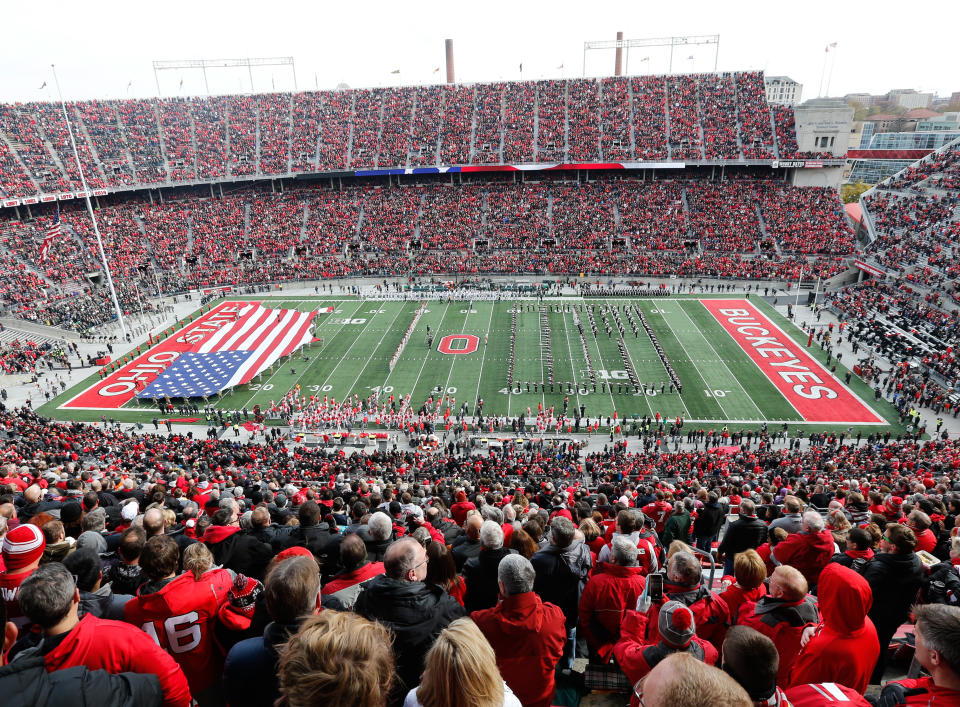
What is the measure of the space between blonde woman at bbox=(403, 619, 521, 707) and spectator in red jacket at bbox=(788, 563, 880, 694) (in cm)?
285

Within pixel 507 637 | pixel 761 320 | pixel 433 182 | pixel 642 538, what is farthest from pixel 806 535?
pixel 433 182

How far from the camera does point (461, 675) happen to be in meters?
2.43

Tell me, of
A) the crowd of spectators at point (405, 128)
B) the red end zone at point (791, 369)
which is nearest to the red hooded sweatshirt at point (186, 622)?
the red end zone at point (791, 369)

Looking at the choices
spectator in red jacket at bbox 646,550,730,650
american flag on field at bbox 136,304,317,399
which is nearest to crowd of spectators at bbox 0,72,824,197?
american flag on field at bbox 136,304,317,399

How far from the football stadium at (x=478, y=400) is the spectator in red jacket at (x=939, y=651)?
0.05ft


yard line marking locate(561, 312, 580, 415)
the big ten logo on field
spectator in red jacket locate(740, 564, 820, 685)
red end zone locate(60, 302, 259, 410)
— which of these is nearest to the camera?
spectator in red jacket locate(740, 564, 820, 685)

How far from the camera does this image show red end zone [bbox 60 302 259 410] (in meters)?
31.1

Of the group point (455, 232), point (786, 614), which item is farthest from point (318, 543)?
point (455, 232)

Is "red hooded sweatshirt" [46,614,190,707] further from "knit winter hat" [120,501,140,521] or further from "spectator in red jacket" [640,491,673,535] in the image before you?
"spectator in red jacket" [640,491,673,535]

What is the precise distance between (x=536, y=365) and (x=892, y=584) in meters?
28.3

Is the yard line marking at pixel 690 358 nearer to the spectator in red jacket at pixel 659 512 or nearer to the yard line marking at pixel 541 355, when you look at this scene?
the yard line marking at pixel 541 355

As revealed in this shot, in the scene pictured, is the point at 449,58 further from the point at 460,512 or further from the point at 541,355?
the point at 460,512

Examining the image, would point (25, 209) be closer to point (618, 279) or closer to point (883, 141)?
point (618, 279)

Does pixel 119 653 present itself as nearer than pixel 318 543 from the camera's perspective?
Yes
